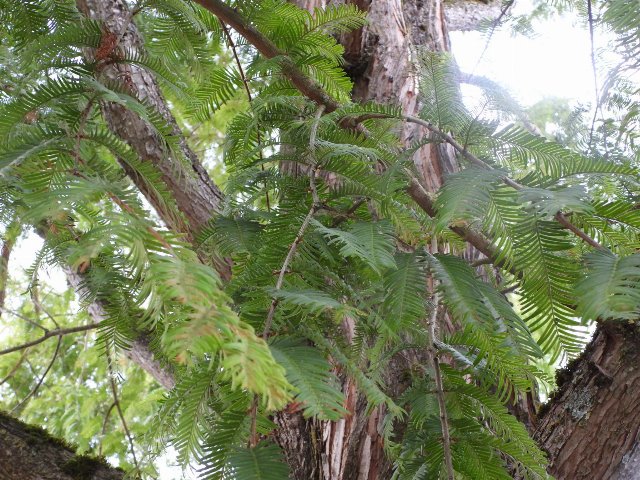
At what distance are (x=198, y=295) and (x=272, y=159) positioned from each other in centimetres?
52

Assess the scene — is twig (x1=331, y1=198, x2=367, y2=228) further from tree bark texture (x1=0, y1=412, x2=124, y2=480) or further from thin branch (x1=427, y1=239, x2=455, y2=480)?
tree bark texture (x1=0, y1=412, x2=124, y2=480)

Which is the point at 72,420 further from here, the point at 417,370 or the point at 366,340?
the point at 366,340

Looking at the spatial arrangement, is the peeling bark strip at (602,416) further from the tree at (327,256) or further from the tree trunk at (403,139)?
the tree trunk at (403,139)

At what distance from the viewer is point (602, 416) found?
1283 millimetres

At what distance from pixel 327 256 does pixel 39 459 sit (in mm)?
1187

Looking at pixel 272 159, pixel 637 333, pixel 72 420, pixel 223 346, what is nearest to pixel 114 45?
pixel 272 159

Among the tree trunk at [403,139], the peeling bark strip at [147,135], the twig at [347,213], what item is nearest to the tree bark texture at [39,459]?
the tree trunk at [403,139]

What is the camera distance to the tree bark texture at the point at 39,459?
5.13ft

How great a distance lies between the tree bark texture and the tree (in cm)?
53

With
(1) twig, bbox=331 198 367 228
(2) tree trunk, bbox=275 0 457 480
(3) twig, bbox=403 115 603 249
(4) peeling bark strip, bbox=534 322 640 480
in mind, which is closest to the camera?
(3) twig, bbox=403 115 603 249

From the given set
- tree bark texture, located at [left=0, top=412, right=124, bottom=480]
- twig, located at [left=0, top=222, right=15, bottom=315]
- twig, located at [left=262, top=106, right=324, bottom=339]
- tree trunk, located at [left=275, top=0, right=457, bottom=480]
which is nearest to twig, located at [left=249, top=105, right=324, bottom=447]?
twig, located at [left=262, top=106, right=324, bottom=339]

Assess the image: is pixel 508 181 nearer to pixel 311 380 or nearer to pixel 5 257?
pixel 311 380

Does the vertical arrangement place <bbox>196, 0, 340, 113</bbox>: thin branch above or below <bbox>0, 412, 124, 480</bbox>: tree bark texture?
above

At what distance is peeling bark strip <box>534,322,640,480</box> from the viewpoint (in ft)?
4.10
